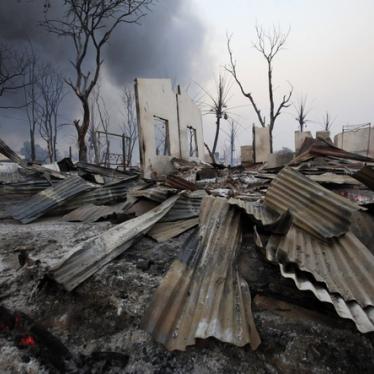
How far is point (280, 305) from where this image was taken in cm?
134

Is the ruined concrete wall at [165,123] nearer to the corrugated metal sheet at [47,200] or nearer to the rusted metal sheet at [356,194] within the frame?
the corrugated metal sheet at [47,200]

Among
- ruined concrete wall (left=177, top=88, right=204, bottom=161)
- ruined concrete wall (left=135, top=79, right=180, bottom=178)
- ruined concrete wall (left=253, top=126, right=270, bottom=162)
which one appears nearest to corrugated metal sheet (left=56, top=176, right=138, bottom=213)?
ruined concrete wall (left=135, top=79, right=180, bottom=178)

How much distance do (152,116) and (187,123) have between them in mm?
2480

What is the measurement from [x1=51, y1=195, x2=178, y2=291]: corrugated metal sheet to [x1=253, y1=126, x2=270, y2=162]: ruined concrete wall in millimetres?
9288

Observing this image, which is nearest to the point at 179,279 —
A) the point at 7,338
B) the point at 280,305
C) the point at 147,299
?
the point at 147,299

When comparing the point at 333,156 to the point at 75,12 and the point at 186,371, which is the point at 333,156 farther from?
the point at 75,12

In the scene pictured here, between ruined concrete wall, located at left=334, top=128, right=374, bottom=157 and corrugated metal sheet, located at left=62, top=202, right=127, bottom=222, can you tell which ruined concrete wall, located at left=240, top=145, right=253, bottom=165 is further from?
corrugated metal sheet, located at left=62, top=202, right=127, bottom=222

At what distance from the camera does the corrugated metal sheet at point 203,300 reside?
3.72ft

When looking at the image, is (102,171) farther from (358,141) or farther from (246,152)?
(358,141)

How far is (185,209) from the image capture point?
8.76 ft

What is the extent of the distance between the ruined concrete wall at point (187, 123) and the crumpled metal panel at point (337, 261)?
7796 millimetres

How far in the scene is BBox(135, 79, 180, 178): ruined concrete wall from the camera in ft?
21.7

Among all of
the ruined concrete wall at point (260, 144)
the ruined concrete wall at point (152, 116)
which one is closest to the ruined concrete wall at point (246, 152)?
the ruined concrete wall at point (260, 144)

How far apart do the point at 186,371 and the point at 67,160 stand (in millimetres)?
5669
